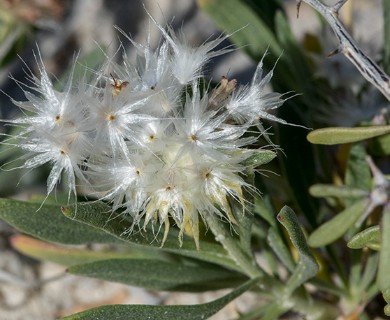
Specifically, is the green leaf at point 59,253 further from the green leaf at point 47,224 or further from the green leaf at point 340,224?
the green leaf at point 340,224

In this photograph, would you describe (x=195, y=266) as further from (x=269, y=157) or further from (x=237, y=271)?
(x=269, y=157)

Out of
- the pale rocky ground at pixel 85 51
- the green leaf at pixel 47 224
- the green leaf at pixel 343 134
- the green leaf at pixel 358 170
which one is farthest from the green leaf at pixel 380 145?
the green leaf at pixel 47 224

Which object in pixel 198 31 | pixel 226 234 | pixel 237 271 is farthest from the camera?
pixel 198 31

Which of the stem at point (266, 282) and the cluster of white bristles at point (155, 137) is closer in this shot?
the cluster of white bristles at point (155, 137)

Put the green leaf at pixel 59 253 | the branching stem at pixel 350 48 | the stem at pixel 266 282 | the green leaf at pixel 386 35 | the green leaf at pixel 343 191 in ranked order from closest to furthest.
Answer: the branching stem at pixel 350 48, the stem at pixel 266 282, the green leaf at pixel 343 191, the green leaf at pixel 386 35, the green leaf at pixel 59 253

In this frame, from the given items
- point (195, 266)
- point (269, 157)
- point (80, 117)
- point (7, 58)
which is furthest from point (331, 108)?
point (7, 58)

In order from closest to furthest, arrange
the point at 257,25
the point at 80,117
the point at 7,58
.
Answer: the point at 80,117 → the point at 257,25 → the point at 7,58

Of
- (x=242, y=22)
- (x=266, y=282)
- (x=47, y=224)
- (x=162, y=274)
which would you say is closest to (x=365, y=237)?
(x=266, y=282)

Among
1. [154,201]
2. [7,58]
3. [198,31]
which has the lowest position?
[154,201]
